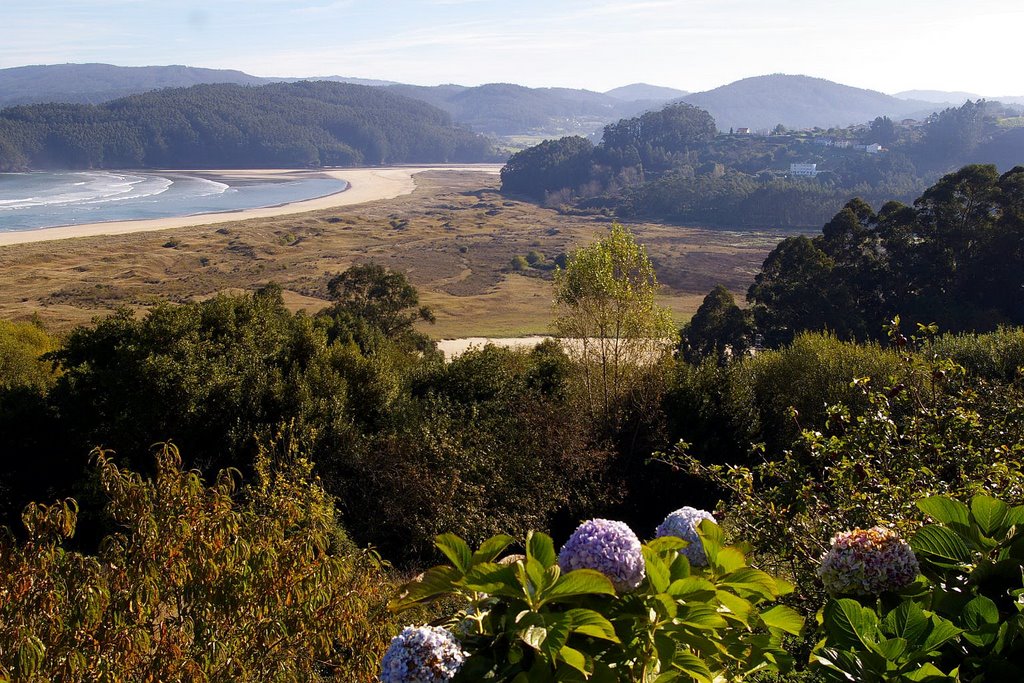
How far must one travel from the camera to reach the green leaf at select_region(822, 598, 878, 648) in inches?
77.4

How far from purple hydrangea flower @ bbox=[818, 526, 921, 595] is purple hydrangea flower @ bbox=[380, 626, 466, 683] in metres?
1.17

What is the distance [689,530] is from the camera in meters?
2.66

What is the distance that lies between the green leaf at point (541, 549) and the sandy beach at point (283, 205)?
7450 centimetres

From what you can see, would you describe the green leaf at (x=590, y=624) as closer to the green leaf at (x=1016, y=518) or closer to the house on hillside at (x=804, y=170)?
the green leaf at (x=1016, y=518)

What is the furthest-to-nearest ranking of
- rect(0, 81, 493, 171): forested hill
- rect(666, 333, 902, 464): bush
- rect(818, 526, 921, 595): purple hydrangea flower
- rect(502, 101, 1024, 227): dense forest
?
rect(0, 81, 493, 171): forested hill
rect(502, 101, 1024, 227): dense forest
rect(666, 333, 902, 464): bush
rect(818, 526, 921, 595): purple hydrangea flower

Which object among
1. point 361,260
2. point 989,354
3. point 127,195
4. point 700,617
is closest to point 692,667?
point 700,617

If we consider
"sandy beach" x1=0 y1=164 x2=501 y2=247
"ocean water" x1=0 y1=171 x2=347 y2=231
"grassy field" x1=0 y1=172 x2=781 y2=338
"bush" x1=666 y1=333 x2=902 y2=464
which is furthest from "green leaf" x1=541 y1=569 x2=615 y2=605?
"ocean water" x1=0 y1=171 x2=347 y2=231

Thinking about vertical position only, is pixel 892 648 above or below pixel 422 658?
above

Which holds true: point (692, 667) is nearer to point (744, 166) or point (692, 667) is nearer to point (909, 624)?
point (909, 624)

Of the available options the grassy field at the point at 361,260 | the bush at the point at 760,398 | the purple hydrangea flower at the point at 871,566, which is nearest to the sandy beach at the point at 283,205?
the grassy field at the point at 361,260

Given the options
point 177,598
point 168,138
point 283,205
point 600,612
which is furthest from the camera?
point 168,138

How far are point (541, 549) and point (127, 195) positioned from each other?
122 meters

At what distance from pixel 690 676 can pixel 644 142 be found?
162 meters

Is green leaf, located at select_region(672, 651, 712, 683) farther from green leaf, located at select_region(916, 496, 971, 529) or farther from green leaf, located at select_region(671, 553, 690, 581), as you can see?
green leaf, located at select_region(916, 496, 971, 529)
